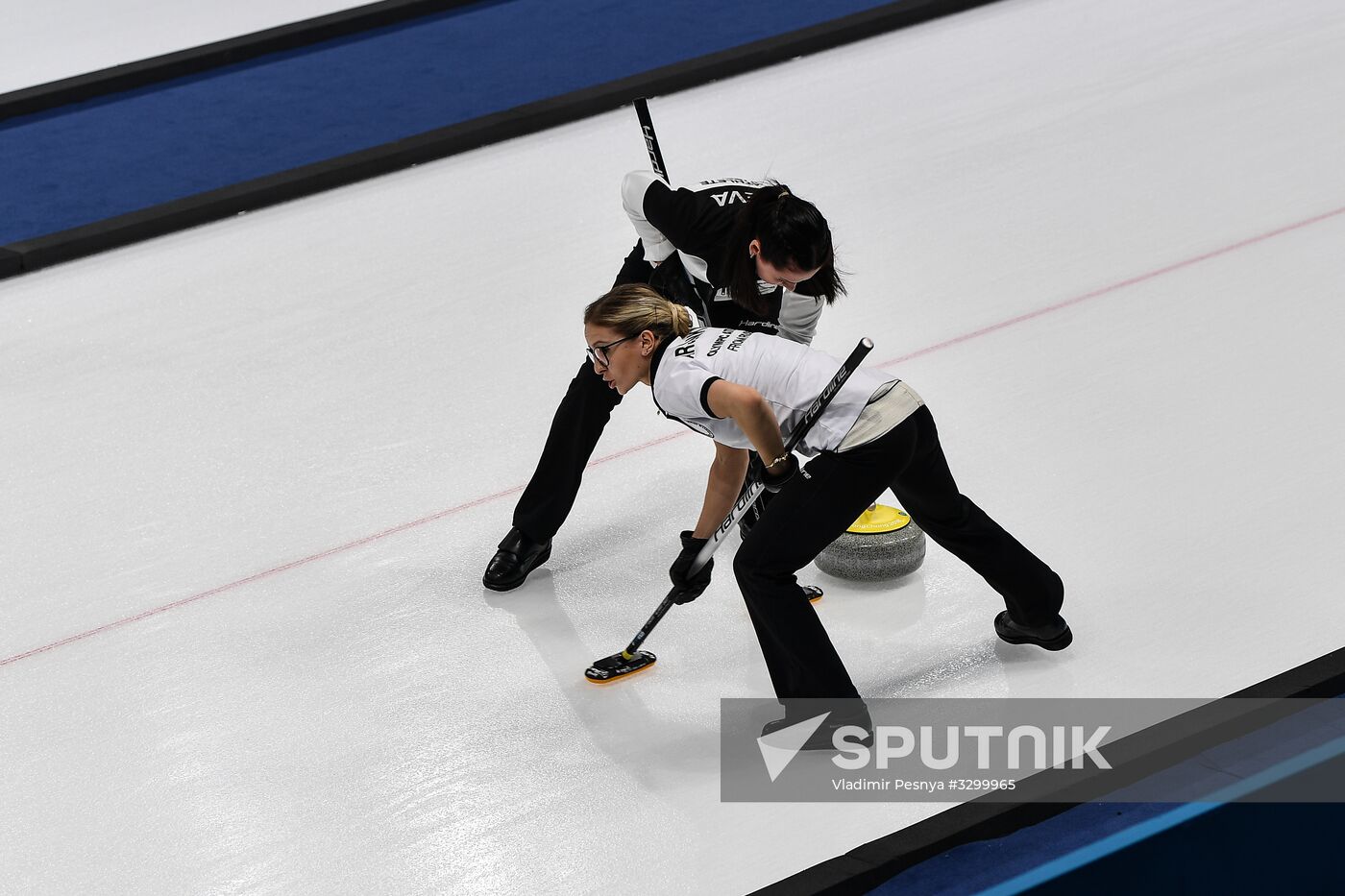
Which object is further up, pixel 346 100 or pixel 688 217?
pixel 688 217

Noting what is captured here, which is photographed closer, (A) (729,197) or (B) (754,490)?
(B) (754,490)

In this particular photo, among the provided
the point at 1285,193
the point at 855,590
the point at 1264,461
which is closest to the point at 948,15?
the point at 1285,193

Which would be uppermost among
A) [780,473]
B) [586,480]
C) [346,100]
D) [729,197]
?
[729,197]

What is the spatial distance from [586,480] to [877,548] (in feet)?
3.50

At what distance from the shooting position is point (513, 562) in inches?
160

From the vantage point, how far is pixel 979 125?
7078 millimetres

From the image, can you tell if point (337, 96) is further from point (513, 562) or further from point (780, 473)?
point (780, 473)

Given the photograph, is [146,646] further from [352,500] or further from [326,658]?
[352,500]

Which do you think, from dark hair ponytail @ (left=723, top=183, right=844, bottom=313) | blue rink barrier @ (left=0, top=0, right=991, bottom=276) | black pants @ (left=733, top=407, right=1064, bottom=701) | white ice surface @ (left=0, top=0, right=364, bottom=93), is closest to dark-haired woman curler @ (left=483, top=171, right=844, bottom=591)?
dark hair ponytail @ (left=723, top=183, right=844, bottom=313)

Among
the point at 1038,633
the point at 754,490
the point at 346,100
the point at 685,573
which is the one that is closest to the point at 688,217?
the point at 754,490

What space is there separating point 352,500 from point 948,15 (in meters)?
5.34

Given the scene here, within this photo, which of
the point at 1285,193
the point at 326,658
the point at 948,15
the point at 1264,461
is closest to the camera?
the point at 326,658

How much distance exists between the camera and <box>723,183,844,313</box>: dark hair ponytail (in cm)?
322

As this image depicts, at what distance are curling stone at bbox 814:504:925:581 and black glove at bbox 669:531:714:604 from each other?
46 centimetres
